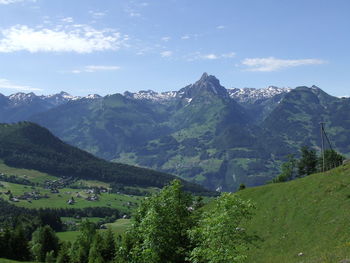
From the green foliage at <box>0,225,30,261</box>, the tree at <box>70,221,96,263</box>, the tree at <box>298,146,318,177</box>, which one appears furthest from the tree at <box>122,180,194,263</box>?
the tree at <box>298,146,318,177</box>

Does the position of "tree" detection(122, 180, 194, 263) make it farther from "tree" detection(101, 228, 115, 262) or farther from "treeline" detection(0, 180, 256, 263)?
"tree" detection(101, 228, 115, 262)

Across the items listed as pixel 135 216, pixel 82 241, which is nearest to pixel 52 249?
pixel 82 241

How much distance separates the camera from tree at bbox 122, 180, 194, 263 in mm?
50219

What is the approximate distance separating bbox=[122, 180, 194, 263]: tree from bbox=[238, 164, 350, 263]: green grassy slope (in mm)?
12404

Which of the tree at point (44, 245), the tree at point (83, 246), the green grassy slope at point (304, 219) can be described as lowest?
the tree at point (44, 245)

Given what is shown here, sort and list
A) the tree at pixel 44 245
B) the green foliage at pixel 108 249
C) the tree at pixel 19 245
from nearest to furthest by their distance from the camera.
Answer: the green foliage at pixel 108 249, the tree at pixel 19 245, the tree at pixel 44 245

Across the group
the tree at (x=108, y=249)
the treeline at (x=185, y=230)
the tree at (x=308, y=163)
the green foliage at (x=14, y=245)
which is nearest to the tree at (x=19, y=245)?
the green foliage at (x=14, y=245)

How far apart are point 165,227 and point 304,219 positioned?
998 inches

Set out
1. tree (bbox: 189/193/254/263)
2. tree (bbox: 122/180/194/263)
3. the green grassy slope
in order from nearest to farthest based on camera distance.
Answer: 1. tree (bbox: 189/193/254/263)
2. tree (bbox: 122/180/194/263)
3. the green grassy slope

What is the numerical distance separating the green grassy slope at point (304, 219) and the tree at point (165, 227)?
40.7 feet

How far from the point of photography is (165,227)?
53188mm

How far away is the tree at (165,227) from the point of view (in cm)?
5022

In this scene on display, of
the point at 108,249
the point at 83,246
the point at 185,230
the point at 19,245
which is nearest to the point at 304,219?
the point at 185,230

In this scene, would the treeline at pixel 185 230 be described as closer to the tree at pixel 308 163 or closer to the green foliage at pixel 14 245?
the green foliage at pixel 14 245
